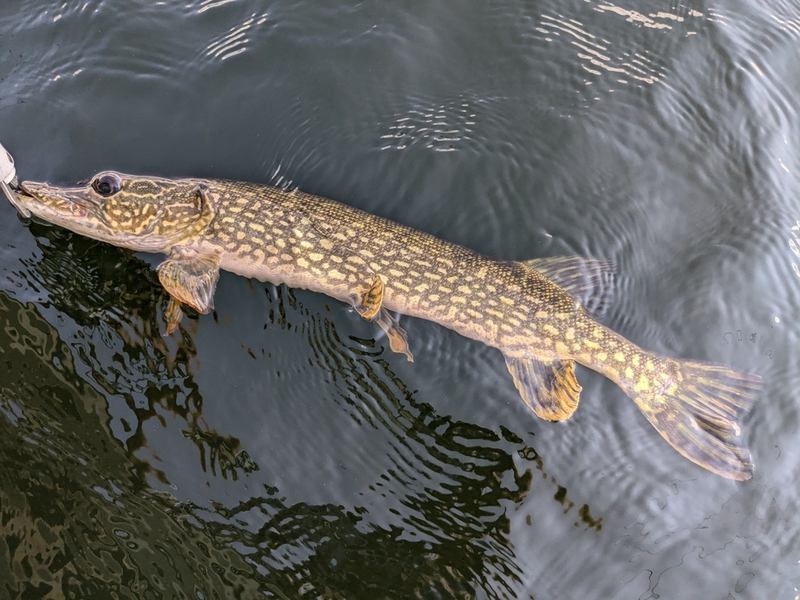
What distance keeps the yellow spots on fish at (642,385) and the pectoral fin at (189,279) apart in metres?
2.64

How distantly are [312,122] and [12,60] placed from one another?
233 cm

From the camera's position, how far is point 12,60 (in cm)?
441

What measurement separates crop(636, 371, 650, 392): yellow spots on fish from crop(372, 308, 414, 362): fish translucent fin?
1370 mm

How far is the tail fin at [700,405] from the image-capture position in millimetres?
3572

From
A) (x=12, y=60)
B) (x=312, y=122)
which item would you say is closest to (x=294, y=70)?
(x=312, y=122)

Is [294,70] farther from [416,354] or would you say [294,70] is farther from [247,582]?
[247,582]

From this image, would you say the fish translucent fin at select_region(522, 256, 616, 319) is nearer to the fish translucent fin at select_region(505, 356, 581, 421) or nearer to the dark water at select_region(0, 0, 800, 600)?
the dark water at select_region(0, 0, 800, 600)

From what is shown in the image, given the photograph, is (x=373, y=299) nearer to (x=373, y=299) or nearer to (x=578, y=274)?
(x=373, y=299)

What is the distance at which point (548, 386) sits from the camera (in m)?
3.61

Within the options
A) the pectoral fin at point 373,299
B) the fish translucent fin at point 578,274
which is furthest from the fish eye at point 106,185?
the fish translucent fin at point 578,274

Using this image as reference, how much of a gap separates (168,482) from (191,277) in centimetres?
128

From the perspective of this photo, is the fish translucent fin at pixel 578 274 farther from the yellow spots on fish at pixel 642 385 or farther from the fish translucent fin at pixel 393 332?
the fish translucent fin at pixel 393 332

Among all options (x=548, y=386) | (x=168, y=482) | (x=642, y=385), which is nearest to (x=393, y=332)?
(x=548, y=386)

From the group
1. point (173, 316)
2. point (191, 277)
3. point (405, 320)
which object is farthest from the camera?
point (405, 320)
